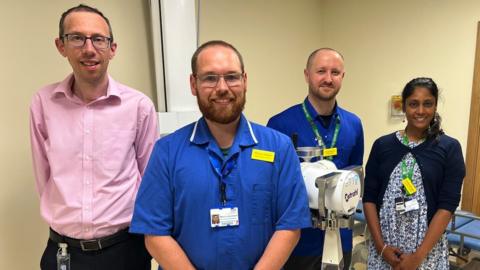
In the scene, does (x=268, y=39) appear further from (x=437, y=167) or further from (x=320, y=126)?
(x=437, y=167)

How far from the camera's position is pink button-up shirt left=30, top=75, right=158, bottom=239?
146 centimetres

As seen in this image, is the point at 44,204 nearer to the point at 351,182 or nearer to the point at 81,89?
the point at 81,89

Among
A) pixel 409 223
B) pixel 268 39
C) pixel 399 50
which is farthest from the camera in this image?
pixel 399 50

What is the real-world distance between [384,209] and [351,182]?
0.61 meters

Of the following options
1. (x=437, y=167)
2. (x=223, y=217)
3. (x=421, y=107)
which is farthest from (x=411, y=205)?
(x=223, y=217)

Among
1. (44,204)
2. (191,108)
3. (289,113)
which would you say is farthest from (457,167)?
(44,204)

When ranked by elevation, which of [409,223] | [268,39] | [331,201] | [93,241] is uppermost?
[268,39]

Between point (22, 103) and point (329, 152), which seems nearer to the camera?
point (329, 152)

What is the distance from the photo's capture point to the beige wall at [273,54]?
1.81 meters

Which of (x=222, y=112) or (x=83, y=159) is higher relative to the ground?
(x=222, y=112)

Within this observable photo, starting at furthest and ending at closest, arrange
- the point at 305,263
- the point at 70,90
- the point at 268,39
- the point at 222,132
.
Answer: the point at 268,39 → the point at 305,263 → the point at 70,90 → the point at 222,132

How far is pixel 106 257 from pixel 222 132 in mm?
724

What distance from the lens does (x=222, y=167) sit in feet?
4.03

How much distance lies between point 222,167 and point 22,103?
1218 mm
